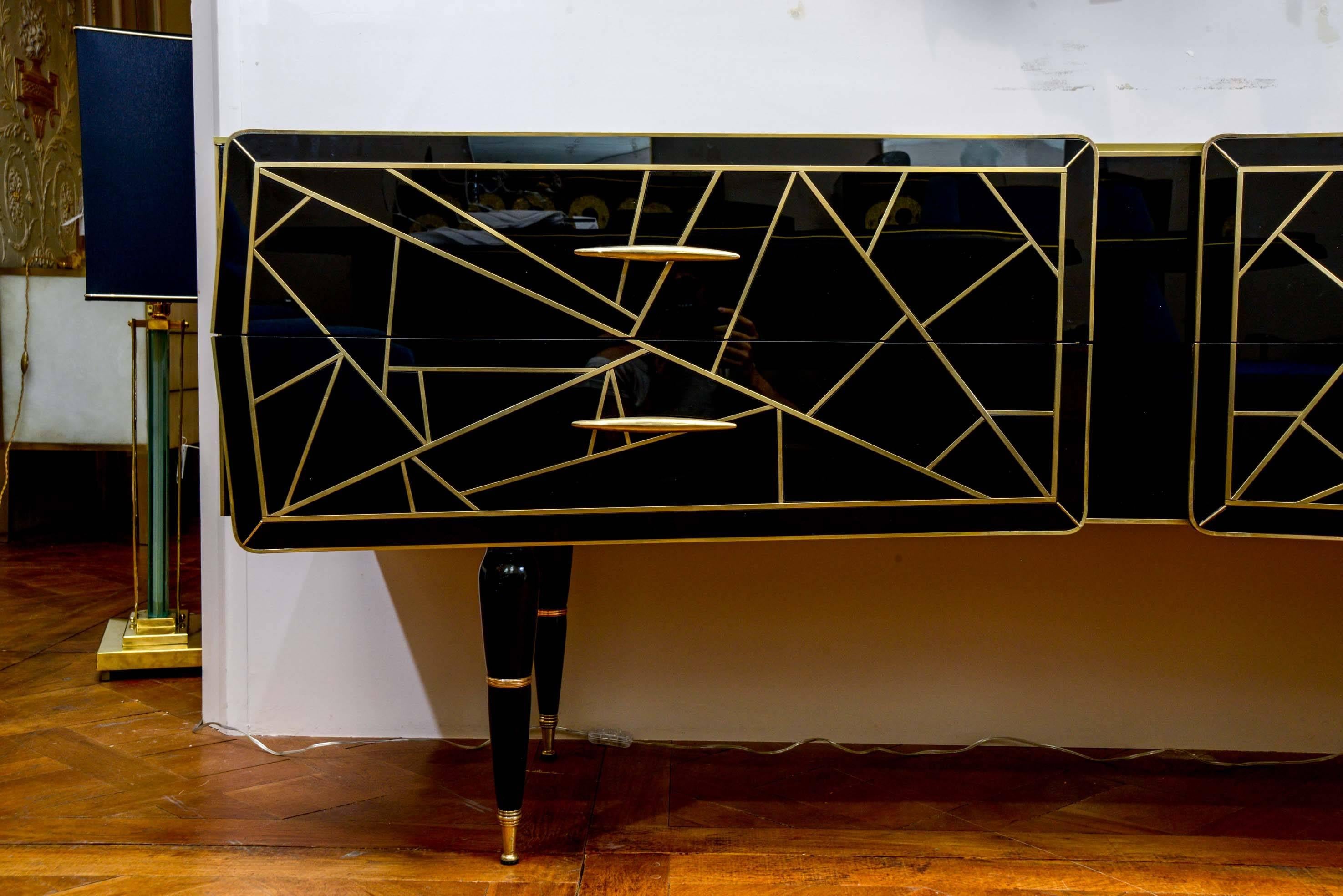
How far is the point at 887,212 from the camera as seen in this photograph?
1086 millimetres

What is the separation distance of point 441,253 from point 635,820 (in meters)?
0.80

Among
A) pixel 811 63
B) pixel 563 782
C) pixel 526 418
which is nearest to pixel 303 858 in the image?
pixel 563 782

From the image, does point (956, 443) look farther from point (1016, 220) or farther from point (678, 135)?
point (678, 135)

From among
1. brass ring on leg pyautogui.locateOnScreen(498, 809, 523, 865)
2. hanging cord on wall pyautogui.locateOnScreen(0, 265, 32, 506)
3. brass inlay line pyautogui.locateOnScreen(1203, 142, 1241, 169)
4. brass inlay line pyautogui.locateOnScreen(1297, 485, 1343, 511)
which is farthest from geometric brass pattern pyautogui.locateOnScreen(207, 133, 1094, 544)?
hanging cord on wall pyautogui.locateOnScreen(0, 265, 32, 506)

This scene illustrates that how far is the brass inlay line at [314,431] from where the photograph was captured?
3.47ft

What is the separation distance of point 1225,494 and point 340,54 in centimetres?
142

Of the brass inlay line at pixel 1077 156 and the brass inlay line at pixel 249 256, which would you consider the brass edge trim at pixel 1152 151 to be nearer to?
the brass inlay line at pixel 1077 156

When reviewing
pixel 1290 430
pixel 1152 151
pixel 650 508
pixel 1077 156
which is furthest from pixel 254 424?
pixel 1290 430

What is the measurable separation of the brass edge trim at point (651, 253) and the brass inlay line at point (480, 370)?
131mm

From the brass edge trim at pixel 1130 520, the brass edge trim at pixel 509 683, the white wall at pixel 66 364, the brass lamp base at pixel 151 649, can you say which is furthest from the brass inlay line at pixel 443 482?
the white wall at pixel 66 364

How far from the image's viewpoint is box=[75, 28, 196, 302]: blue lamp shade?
4.93 feet

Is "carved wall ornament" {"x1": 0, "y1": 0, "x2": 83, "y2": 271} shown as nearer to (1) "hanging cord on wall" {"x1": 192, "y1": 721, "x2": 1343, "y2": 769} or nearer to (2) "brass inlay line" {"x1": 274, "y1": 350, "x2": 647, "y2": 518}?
(1) "hanging cord on wall" {"x1": 192, "y1": 721, "x2": 1343, "y2": 769}

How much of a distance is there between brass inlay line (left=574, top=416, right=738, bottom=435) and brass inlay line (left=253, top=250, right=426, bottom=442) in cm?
19

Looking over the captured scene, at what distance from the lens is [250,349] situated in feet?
3.42
